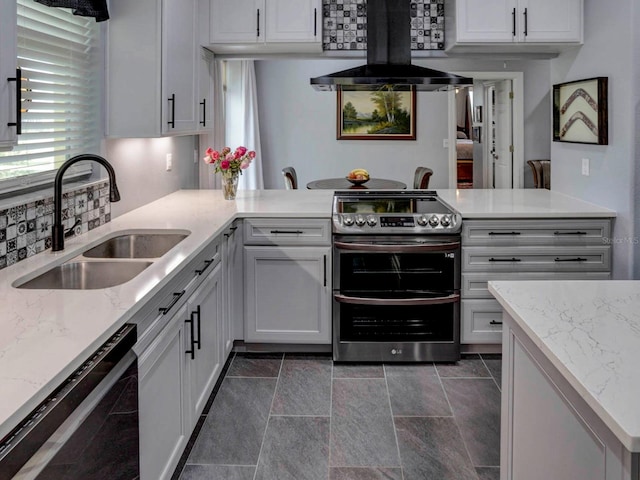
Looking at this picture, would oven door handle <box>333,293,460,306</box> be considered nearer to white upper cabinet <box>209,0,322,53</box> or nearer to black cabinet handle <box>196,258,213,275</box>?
black cabinet handle <box>196,258,213,275</box>

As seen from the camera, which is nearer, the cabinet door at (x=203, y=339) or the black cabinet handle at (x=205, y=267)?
the cabinet door at (x=203, y=339)

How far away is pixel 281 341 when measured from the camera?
3682mm

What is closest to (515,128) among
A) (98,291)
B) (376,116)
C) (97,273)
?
(376,116)

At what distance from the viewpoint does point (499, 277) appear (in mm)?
3576

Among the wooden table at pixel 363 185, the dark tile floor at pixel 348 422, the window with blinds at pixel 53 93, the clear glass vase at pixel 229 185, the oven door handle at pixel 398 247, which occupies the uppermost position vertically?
the window with blinds at pixel 53 93

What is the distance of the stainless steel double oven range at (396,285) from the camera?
11.5ft

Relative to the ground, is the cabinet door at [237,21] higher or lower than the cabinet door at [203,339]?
higher

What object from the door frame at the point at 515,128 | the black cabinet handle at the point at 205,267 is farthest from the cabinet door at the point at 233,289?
the door frame at the point at 515,128

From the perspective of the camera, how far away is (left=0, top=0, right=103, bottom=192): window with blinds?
7.66 feet

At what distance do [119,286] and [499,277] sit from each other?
7.77ft

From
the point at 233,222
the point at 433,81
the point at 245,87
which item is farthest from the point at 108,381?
the point at 245,87

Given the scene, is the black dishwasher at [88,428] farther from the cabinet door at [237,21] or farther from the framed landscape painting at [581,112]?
the framed landscape painting at [581,112]

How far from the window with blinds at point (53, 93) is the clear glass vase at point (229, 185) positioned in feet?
3.46

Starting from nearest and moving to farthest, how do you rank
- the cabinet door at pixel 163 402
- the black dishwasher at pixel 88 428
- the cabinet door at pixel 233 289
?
the black dishwasher at pixel 88 428
the cabinet door at pixel 163 402
the cabinet door at pixel 233 289
